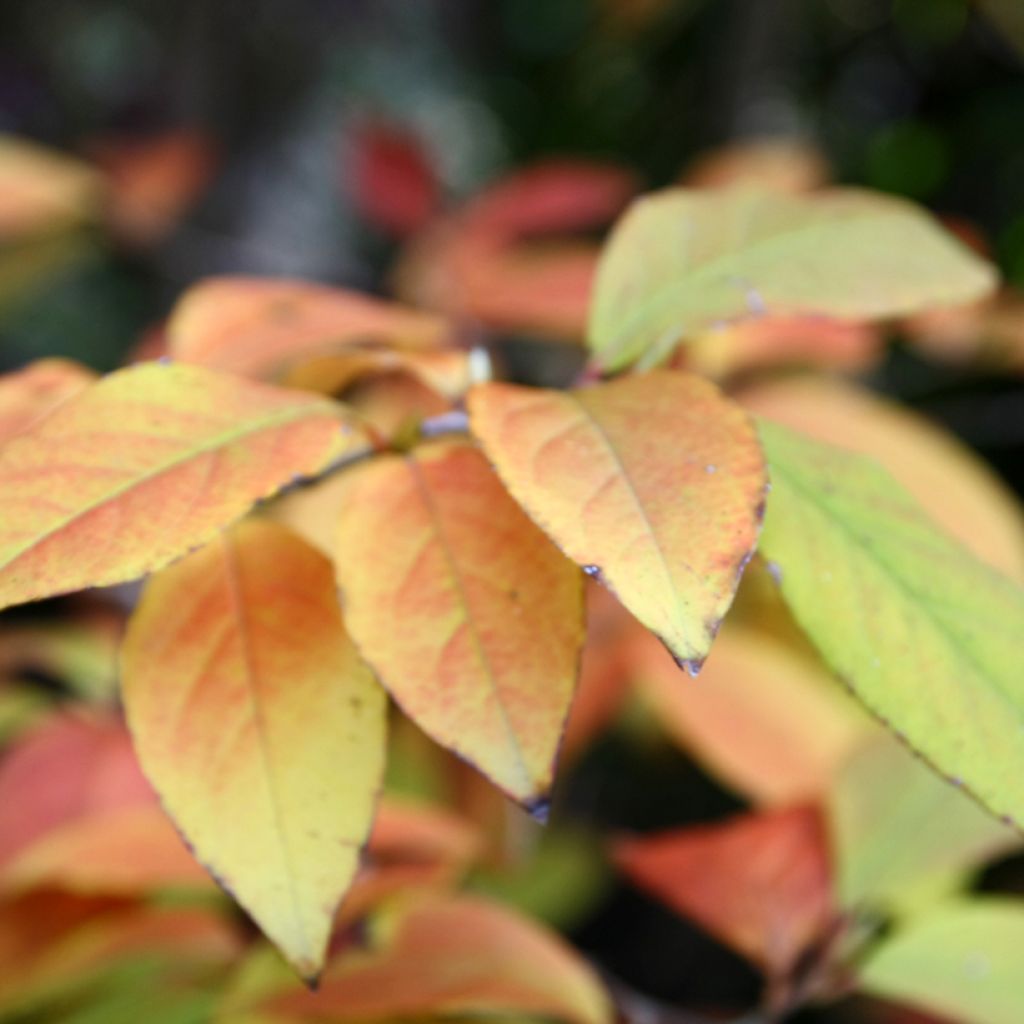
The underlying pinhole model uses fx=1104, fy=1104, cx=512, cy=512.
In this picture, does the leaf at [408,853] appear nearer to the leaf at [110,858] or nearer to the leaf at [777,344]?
the leaf at [110,858]

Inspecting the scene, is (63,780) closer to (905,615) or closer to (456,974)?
(456,974)

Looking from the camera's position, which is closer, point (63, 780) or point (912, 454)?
point (63, 780)

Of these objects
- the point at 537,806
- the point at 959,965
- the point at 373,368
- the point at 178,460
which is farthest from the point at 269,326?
the point at 959,965

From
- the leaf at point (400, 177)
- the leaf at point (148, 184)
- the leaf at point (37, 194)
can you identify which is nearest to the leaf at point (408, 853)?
the leaf at point (37, 194)

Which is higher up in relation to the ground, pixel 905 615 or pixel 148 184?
pixel 905 615

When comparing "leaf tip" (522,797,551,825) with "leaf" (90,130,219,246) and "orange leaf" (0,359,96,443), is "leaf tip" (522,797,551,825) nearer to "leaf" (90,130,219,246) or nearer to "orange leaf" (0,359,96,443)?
"orange leaf" (0,359,96,443)

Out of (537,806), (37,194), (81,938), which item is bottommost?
(81,938)
